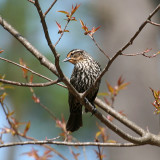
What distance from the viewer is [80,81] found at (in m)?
3.63

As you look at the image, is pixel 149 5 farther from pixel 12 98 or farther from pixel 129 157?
pixel 12 98

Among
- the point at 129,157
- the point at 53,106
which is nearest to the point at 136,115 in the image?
the point at 129,157

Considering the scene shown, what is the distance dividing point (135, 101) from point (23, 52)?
6.72 m

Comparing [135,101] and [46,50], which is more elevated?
[46,50]

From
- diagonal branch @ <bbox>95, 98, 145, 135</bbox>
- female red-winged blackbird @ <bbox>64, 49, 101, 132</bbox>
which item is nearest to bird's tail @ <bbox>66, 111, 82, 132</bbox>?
female red-winged blackbird @ <bbox>64, 49, 101, 132</bbox>

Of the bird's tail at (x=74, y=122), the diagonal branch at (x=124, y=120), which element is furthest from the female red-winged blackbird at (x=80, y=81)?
the diagonal branch at (x=124, y=120)

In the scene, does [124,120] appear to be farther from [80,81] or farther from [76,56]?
[76,56]

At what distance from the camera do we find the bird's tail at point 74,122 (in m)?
3.65

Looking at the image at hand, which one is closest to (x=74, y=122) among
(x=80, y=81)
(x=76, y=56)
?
(x=80, y=81)

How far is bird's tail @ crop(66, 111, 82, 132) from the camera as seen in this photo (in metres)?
3.65

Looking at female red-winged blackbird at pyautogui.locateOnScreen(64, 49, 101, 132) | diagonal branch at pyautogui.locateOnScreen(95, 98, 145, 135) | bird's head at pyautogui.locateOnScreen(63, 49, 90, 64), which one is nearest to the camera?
diagonal branch at pyautogui.locateOnScreen(95, 98, 145, 135)

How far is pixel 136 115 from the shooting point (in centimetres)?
521

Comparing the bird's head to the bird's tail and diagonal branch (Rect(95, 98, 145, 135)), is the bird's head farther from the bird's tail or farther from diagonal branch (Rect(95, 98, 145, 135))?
diagonal branch (Rect(95, 98, 145, 135))

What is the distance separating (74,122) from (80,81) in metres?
0.46
